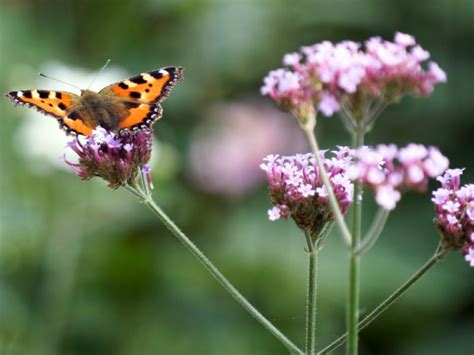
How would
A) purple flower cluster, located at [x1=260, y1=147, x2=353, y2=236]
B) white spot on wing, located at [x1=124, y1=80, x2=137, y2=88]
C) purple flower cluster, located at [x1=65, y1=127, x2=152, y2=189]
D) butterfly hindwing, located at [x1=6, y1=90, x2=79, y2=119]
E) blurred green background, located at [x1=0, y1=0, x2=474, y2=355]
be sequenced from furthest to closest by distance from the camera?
blurred green background, located at [x1=0, y1=0, x2=474, y2=355], white spot on wing, located at [x1=124, y1=80, x2=137, y2=88], butterfly hindwing, located at [x1=6, y1=90, x2=79, y2=119], purple flower cluster, located at [x1=65, y1=127, x2=152, y2=189], purple flower cluster, located at [x1=260, y1=147, x2=353, y2=236]

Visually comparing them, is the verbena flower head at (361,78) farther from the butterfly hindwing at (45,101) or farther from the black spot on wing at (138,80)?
the butterfly hindwing at (45,101)

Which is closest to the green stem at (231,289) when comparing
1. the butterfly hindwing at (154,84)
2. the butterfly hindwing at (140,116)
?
the butterfly hindwing at (140,116)

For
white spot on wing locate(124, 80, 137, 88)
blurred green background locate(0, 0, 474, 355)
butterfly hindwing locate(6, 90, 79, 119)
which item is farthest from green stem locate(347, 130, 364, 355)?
blurred green background locate(0, 0, 474, 355)

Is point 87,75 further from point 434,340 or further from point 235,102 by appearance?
point 434,340

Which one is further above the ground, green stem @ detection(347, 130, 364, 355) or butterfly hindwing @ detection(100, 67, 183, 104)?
butterfly hindwing @ detection(100, 67, 183, 104)

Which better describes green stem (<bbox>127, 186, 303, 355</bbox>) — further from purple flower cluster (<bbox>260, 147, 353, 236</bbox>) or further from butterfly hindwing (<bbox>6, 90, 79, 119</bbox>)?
butterfly hindwing (<bbox>6, 90, 79, 119</bbox>)

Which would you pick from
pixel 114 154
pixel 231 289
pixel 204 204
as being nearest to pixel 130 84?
pixel 114 154
